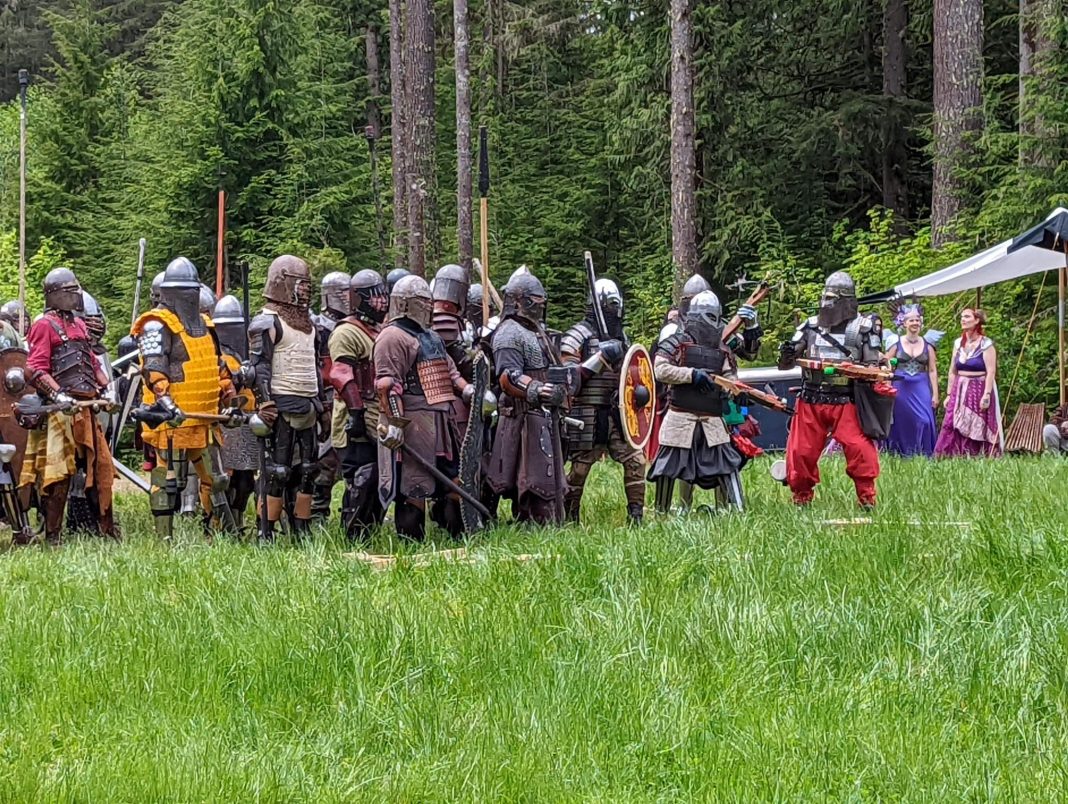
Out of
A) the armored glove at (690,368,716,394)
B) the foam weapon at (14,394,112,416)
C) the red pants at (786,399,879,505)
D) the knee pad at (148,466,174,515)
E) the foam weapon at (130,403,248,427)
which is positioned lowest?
the knee pad at (148,466,174,515)

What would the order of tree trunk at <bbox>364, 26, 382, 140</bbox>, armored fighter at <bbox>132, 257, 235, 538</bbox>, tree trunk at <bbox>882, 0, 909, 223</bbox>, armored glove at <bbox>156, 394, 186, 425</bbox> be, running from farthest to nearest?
tree trunk at <bbox>364, 26, 382, 140</bbox>
tree trunk at <bbox>882, 0, 909, 223</bbox>
armored fighter at <bbox>132, 257, 235, 538</bbox>
armored glove at <bbox>156, 394, 186, 425</bbox>

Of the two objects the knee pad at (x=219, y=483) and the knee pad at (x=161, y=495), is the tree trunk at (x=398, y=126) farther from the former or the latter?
the knee pad at (x=161, y=495)

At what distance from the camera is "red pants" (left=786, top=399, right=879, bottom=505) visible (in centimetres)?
917

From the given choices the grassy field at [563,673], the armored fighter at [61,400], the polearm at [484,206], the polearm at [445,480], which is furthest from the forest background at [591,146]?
the grassy field at [563,673]

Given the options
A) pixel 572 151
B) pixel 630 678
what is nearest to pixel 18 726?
A: pixel 630 678

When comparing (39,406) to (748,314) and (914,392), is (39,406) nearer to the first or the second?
(748,314)

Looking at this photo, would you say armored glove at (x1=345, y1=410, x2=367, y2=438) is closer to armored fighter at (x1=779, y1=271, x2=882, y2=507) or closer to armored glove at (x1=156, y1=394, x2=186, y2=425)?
armored glove at (x1=156, y1=394, x2=186, y2=425)

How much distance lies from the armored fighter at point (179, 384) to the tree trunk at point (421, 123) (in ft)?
31.2

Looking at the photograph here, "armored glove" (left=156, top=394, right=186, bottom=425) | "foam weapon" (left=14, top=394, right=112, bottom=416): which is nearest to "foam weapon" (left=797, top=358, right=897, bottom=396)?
"armored glove" (left=156, top=394, right=186, bottom=425)

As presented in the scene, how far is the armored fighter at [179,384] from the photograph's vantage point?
9.05m

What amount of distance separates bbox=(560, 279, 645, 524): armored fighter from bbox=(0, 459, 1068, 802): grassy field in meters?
2.27

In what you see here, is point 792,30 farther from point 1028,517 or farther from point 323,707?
point 323,707

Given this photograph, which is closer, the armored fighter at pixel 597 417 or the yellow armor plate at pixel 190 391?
the yellow armor plate at pixel 190 391

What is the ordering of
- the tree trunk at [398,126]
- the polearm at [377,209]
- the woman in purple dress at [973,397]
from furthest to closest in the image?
the polearm at [377,209], the tree trunk at [398,126], the woman in purple dress at [973,397]
